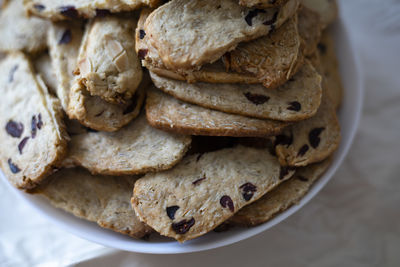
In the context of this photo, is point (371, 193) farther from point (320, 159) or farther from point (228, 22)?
point (228, 22)

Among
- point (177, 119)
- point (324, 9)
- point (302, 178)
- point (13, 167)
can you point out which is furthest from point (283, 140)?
point (13, 167)

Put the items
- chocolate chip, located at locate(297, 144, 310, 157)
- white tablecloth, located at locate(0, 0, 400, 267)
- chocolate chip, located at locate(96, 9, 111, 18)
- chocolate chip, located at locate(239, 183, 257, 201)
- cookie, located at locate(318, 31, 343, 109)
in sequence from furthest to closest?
cookie, located at locate(318, 31, 343, 109)
white tablecloth, located at locate(0, 0, 400, 267)
chocolate chip, located at locate(96, 9, 111, 18)
chocolate chip, located at locate(297, 144, 310, 157)
chocolate chip, located at locate(239, 183, 257, 201)

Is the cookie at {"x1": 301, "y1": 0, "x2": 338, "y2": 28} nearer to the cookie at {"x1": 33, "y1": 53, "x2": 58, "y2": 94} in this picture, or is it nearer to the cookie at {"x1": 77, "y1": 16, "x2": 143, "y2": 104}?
the cookie at {"x1": 77, "y1": 16, "x2": 143, "y2": 104}

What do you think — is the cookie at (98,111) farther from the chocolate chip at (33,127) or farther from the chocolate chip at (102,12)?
the chocolate chip at (102,12)

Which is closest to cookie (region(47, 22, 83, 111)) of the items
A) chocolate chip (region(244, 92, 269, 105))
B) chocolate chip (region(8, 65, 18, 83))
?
chocolate chip (region(8, 65, 18, 83))

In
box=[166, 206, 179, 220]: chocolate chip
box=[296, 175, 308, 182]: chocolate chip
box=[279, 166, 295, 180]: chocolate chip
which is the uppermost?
box=[279, 166, 295, 180]: chocolate chip

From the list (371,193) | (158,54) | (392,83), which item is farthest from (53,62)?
(392,83)
